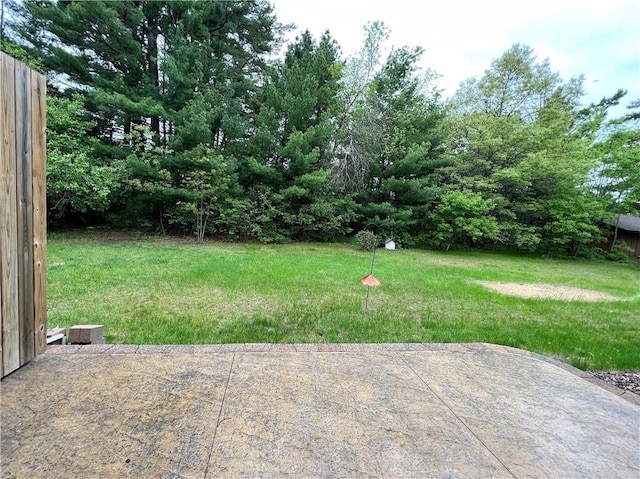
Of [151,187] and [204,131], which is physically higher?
[204,131]

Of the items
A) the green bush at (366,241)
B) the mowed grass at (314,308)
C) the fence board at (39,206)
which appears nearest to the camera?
the fence board at (39,206)

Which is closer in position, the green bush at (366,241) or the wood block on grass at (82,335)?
the wood block on grass at (82,335)

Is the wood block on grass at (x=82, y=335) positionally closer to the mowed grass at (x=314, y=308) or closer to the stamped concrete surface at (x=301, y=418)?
the stamped concrete surface at (x=301, y=418)

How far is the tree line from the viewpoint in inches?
376

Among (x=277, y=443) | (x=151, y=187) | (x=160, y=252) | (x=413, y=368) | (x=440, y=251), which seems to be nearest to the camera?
(x=277, y=443)

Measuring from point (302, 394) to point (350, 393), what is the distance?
260mm

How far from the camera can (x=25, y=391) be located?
156cm

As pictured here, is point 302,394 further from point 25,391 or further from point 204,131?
point 204,131

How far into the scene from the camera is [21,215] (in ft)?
5.62

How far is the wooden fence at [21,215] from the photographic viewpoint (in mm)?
1601

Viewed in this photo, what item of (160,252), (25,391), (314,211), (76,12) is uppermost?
(76,12)

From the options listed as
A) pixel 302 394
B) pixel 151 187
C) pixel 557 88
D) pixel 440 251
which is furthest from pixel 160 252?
pixel 557 88

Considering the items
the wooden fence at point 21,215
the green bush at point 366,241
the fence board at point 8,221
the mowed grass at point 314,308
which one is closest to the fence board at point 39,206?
the wooden fence at point 21,215

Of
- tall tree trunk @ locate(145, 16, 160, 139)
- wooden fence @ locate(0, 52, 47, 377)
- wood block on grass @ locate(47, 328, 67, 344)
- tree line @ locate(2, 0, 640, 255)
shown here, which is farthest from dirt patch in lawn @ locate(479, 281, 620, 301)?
tall tree trunk @ locate(145, 16, 160, 139)
